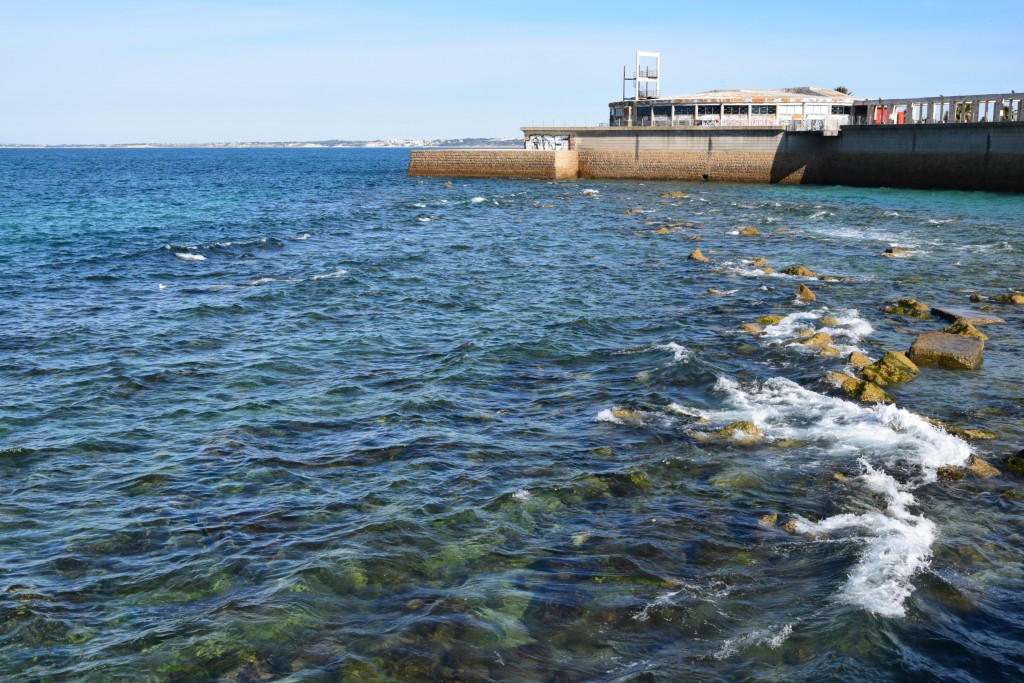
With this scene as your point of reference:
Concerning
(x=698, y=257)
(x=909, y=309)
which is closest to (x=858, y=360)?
(x=909, y=309)

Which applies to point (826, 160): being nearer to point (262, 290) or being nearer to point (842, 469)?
point (262, 290)

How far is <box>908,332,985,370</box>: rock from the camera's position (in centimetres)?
1919

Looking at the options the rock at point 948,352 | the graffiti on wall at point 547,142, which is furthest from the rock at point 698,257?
the graffiti on wall at point 547,142

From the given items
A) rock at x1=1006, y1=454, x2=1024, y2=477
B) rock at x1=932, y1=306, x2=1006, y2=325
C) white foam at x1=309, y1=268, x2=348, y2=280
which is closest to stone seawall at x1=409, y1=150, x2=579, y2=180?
white foam at x1=309, y1=268, x2=348, y2=280

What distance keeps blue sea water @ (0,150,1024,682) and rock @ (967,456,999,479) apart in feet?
0.74

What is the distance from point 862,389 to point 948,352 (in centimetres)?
348

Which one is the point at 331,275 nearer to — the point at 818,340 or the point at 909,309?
the point at 818,340

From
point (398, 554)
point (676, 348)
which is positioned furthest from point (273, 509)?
point (676, 348)

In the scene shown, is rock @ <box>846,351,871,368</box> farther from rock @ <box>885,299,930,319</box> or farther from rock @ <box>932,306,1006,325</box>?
rock @ <box>885,299,930,319</box>

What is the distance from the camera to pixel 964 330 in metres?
21.1

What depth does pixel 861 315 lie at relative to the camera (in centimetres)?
2470

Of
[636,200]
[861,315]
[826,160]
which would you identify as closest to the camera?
[861,315]

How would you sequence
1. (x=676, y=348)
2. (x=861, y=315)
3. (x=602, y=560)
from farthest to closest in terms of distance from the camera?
(x=861, y=315) < (x=676, y=348) < (x=602, y=560)

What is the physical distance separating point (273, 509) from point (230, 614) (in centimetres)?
294
